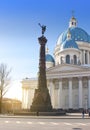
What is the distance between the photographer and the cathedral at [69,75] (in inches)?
3216

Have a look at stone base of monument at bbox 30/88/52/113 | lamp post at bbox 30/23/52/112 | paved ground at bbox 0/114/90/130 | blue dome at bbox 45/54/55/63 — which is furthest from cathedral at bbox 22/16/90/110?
paved ground at bbox 0/114/90/130

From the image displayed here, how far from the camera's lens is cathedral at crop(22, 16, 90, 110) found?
8169 cm

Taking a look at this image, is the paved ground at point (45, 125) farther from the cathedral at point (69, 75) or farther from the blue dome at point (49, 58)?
the blue dome at point (49, 58)

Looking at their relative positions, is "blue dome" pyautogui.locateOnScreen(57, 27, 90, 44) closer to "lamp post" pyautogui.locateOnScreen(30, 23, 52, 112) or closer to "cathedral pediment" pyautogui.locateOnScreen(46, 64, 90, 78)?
"cathedral pediment" pyautogui.locateOnScreen(46, 64, 90, 78)

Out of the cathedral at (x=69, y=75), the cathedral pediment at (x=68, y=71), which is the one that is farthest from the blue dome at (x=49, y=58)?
the cathedral pediment at (x=68, y=71)

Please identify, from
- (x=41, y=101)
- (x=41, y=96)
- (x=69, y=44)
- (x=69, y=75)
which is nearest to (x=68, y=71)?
(x=69, y=75)

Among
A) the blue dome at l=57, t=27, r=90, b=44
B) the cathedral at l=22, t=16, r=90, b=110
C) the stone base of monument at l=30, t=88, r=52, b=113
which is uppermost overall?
the blue dome at l=57, t=27, r=90, b=44

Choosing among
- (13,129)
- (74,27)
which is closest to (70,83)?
(74,27)

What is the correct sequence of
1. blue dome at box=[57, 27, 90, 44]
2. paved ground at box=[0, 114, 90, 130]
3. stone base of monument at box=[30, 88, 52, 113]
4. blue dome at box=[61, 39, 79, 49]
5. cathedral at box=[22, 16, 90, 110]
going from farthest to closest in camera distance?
blue dome at box=[57, 27, 90, 44] → blue dome at box=[61, 39, 79, 49] → cathedral at box=[22, 16, 90, 110] → stone base of monument at box=[30, 88, 52, 113] → paved ground at box=[0, 114, 90, 130]

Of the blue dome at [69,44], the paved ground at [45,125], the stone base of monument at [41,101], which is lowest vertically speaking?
the paved ground at [45,125]

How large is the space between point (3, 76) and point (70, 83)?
21.3 metres

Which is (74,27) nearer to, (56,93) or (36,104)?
(56,93)

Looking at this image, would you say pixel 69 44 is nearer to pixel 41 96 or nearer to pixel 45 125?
pixel 41 96

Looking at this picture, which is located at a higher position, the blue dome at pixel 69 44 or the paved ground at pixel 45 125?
the blue dome at pixel 69 44
